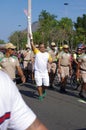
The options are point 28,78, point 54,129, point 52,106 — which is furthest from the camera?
point 28,78

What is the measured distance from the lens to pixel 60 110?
34.4 ft

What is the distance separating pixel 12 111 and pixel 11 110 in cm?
1

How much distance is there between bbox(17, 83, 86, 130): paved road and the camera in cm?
857

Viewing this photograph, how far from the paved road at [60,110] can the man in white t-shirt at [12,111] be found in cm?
587

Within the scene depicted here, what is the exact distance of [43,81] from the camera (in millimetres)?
12953

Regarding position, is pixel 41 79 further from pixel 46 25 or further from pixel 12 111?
pixel 46 25

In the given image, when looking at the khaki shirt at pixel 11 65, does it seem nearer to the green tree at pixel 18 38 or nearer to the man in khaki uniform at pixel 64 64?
the man in khaki uniform at pixel 64 64

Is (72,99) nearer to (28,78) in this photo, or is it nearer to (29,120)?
(28,78)

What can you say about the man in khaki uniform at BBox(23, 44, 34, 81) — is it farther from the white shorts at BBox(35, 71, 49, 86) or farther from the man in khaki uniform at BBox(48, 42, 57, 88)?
the white shorts at BBox(35, 71, 49, 86)

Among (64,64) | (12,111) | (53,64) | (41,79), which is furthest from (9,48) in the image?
(12,111)

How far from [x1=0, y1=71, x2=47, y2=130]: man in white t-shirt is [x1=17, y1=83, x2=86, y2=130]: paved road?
5871 millimetres

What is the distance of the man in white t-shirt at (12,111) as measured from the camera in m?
2.16

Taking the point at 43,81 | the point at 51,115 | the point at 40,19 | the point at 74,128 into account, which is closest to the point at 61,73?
the point at 43,81

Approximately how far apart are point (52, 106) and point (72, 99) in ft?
5.55
